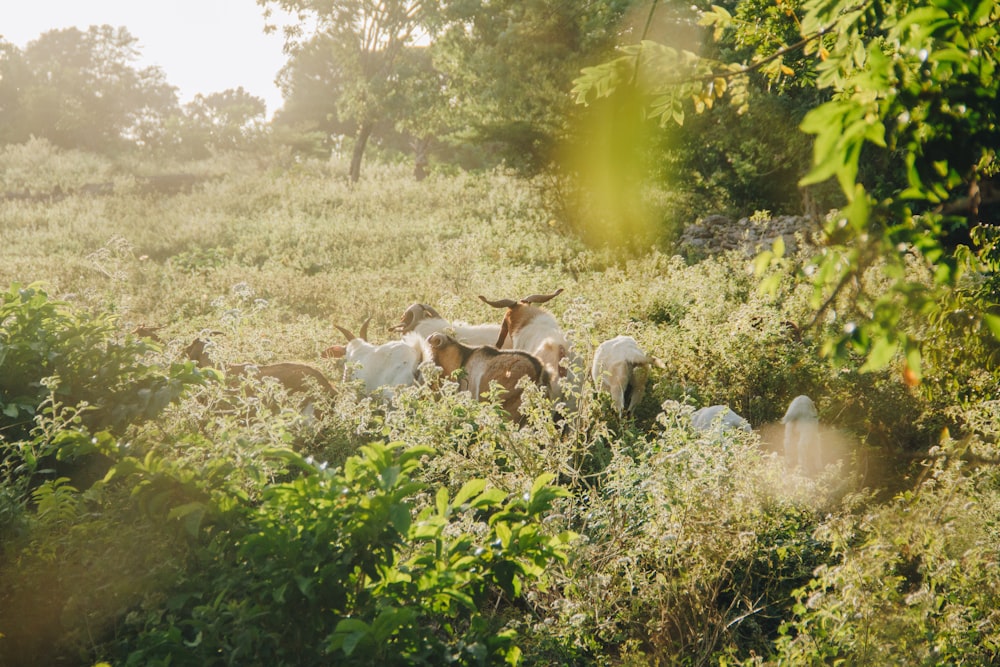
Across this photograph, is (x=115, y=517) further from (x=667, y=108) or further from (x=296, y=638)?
(x=667, y=108)

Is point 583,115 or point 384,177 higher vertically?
point 583,115

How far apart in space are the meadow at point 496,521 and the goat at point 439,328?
5.31 ft

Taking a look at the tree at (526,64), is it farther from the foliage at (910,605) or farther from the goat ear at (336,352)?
the foliage at (910,605)

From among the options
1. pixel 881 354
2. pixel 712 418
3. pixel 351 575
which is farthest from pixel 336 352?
pixel 881 354

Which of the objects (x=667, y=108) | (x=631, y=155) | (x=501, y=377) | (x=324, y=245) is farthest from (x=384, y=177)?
(x=667, y=108)

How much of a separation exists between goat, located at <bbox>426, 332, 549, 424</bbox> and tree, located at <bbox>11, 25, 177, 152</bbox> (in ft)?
117

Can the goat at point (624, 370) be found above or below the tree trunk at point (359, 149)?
below

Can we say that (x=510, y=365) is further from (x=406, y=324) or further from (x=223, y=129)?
(x=223, y=129)

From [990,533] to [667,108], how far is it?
283 centimetres

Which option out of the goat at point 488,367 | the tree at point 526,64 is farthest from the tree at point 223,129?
the goat at point 488,367

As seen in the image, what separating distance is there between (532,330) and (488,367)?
1502 millimetres

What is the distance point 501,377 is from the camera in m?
7.43

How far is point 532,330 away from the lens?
29.3ft

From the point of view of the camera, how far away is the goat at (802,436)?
6.25 meters
